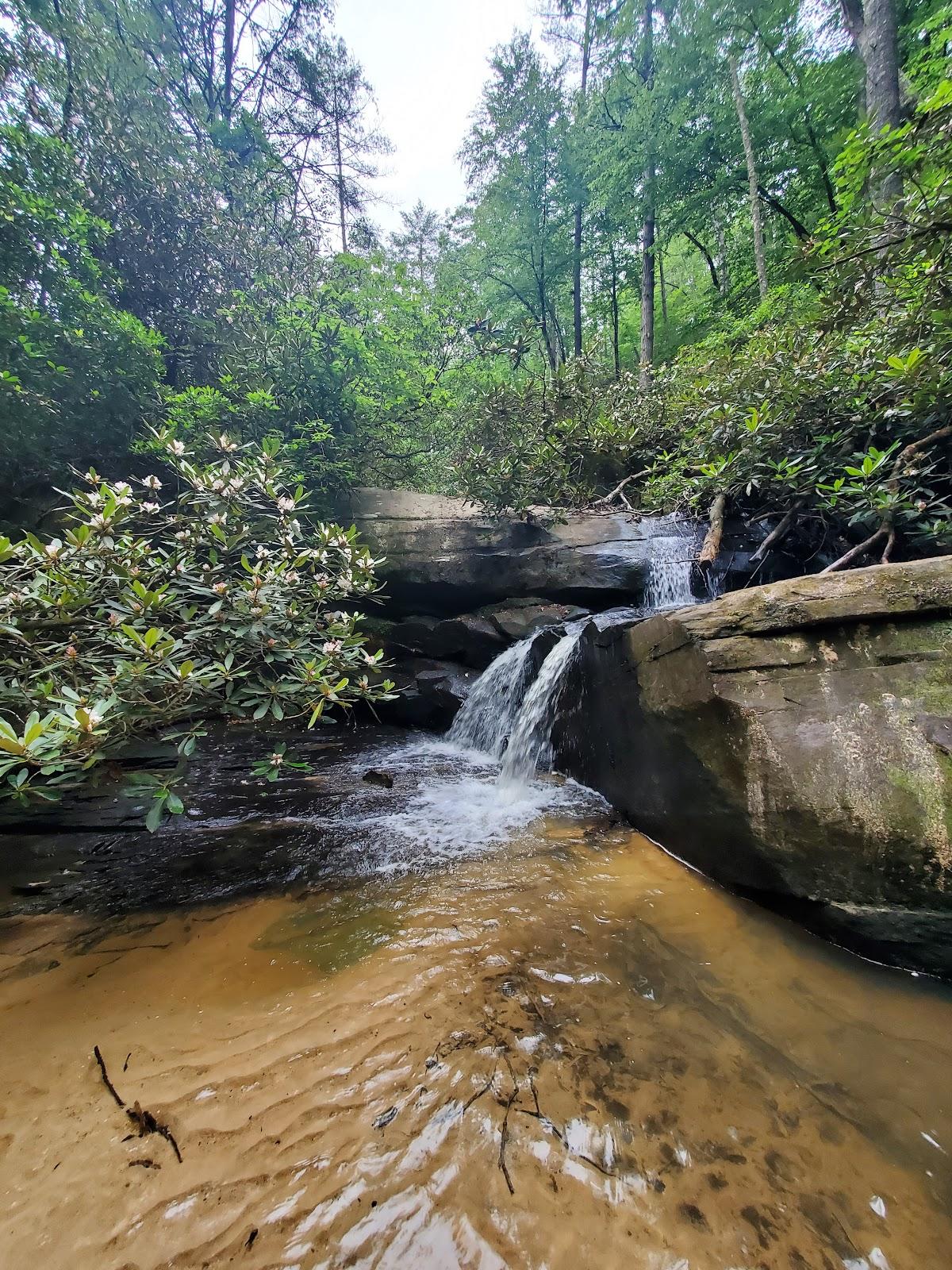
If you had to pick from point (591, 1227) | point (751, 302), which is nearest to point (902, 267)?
point (591, 1227)

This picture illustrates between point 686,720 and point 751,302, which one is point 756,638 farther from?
point 751,302

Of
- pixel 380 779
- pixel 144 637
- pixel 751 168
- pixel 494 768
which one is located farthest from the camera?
pixel 751 168

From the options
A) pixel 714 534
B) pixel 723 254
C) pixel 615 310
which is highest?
pixel 723 254

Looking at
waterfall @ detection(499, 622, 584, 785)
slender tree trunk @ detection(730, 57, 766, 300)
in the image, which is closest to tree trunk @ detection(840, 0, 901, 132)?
slender tree trunk @ detection(730, 57, 766, 300)

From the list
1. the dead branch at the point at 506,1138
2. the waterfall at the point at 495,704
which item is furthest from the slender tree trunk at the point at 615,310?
the dead branch at the point at 506,1138

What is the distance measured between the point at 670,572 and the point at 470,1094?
5.98 meters

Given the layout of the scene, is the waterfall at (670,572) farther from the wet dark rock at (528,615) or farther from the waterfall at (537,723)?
the waterfall at (537,723)

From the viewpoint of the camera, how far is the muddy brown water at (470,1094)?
4.09 feet

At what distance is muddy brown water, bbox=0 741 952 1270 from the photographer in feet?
4.09

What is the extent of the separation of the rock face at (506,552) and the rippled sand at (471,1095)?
497 cm

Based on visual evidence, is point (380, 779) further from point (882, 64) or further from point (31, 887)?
point (882, 64)

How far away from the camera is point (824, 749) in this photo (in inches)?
96.7

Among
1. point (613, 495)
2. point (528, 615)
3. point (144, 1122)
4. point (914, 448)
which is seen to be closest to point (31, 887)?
point (144, 1122)

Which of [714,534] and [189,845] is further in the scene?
[714,534]
